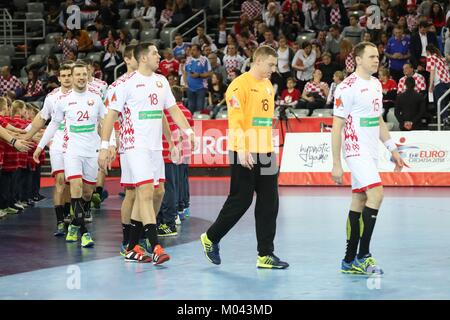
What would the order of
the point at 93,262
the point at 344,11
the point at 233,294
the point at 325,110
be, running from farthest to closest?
the point at 344,11 < the point at 325,110 < the point at 93,262 < the point at 233,294

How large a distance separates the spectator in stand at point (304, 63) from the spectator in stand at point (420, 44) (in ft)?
8.87

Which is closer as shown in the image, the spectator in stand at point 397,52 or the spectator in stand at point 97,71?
the spectator in stand at point 397,52

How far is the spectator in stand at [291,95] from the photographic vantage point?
23359 mm

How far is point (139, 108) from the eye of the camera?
395 inches

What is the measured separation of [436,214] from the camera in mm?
14508

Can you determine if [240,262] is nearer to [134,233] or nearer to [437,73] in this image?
[134,233]

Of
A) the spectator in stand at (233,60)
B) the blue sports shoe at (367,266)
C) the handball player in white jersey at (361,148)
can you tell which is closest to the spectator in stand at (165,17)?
the spectator in stand at (233,60)

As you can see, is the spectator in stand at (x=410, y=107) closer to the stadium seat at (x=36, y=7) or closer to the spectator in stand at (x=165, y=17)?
the spectator in stand at (x=165, y=17)

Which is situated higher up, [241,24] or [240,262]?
[241,24]

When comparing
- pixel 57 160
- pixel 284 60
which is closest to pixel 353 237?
pixel 57 160

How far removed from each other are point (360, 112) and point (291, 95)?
47.4 feet

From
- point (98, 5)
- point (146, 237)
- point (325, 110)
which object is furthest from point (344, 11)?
point (146, 237)
